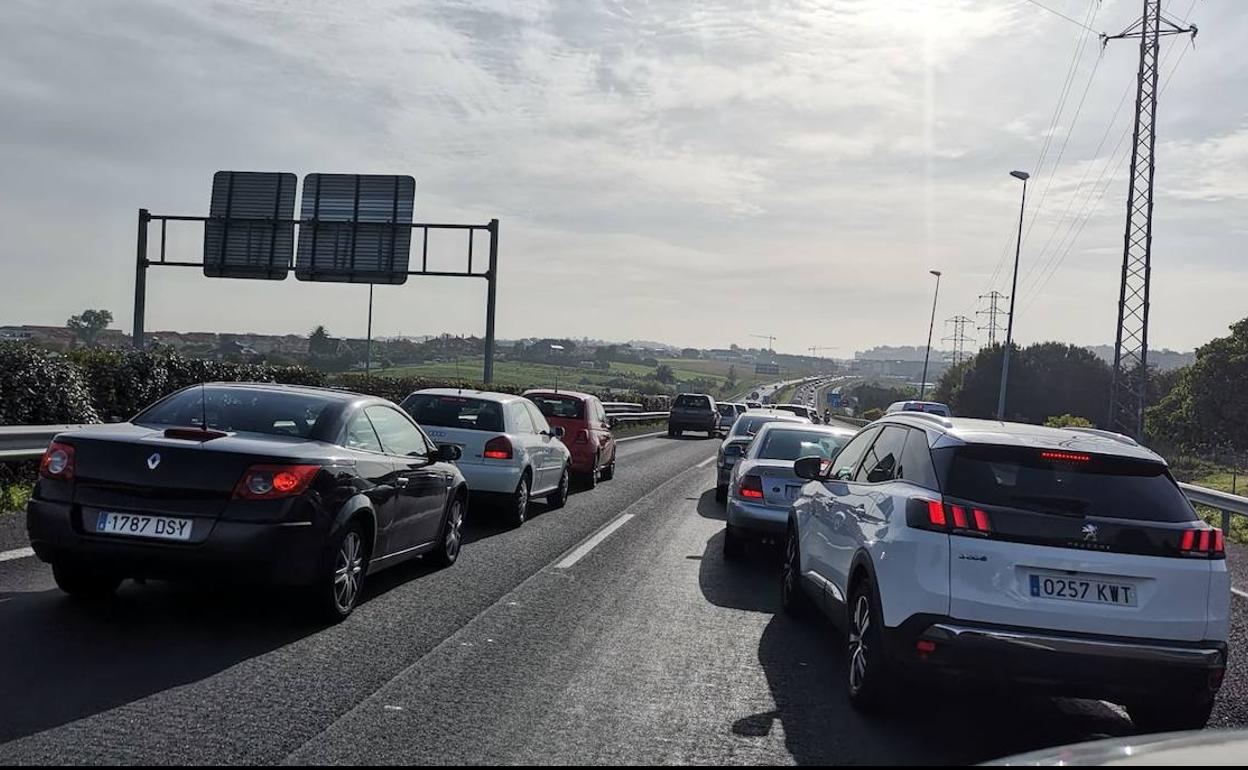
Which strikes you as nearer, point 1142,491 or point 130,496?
point 1142,491

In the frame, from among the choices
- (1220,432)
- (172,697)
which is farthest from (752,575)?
(1220,432)

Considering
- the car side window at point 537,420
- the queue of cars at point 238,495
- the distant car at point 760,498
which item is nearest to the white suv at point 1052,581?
the queue of cars at point 238,495

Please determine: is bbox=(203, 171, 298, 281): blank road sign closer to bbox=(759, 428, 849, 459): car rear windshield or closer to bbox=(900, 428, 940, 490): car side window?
bbox=(759, 428, 849, 459): car rear windshield

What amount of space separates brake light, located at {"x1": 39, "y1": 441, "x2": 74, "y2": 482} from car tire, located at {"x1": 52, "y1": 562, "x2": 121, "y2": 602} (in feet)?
1.77

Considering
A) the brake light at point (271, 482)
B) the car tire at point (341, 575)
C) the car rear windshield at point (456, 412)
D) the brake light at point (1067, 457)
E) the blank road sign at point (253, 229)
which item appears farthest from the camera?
the blank road sign at point (253, 229)

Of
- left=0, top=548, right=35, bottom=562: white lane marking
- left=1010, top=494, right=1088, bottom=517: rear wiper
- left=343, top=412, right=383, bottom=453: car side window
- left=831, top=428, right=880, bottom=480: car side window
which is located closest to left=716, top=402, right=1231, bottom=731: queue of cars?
left=1010, top=494, right=1088, bottom=517: rear wiper

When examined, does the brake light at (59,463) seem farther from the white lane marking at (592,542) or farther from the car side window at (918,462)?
the car side window at (918,462)

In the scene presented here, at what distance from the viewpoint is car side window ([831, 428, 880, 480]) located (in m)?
7.48

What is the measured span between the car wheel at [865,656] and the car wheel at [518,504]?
699 centimetres

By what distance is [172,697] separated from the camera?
5.38 metres

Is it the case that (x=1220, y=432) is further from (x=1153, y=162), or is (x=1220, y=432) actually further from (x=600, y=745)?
(x=600, y=745)

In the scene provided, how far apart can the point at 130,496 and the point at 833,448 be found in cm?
757

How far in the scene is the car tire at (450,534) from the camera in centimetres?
967

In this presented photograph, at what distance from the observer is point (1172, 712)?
5.50 metres
